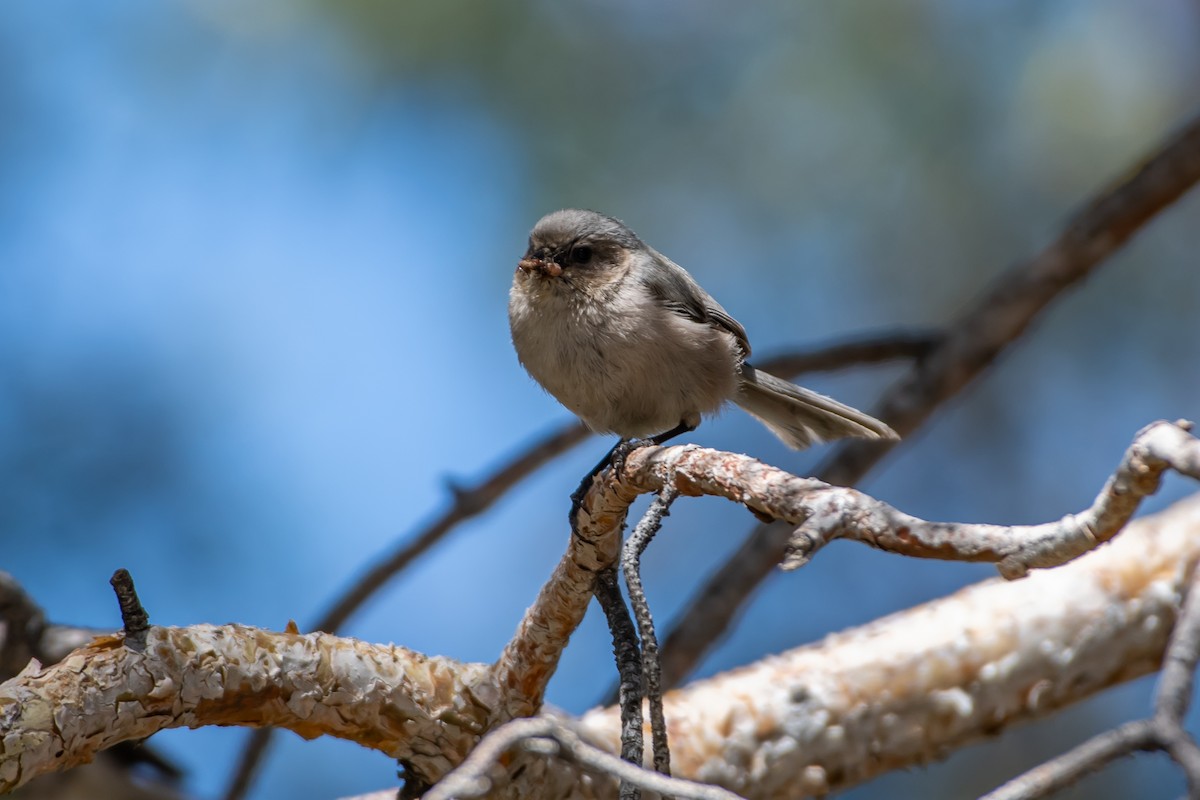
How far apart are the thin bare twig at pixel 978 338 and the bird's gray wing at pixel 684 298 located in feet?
2.54

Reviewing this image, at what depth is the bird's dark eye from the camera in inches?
124

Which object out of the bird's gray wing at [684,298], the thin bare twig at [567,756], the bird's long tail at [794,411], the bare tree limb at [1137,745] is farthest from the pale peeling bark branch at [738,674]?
the bird's gray wing at [684,298]

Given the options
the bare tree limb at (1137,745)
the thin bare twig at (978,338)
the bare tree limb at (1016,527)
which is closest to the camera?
the bare tree limb at (1137,745)

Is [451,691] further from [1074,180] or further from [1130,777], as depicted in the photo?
[1074,180]

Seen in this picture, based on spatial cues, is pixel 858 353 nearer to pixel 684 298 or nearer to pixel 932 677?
pixel 684 298

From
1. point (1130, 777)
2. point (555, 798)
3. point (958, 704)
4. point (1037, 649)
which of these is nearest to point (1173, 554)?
point (1037, 649)

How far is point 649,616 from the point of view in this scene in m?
1.91

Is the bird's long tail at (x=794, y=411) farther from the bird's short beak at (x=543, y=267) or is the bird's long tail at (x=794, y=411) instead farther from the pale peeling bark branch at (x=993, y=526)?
the pale peeling bark branch at (x=993, y=526)

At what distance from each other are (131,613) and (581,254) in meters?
1.62

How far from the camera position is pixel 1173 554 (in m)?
3.46

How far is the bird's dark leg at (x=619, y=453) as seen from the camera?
7.23 ft

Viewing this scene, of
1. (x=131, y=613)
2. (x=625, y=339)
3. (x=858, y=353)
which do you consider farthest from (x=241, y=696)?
(x=858, y=353)

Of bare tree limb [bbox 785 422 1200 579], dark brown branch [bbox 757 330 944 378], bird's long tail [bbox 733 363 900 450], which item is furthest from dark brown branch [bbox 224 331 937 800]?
bare tree limb [bbox 785 422 1200 579]

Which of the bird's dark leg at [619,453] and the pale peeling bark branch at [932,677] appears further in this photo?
the pale peeling bark branch at [932,677]
